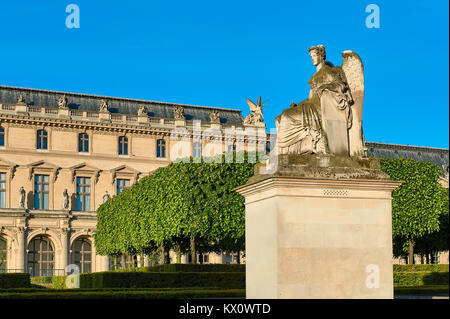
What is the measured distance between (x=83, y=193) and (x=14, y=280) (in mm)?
25988

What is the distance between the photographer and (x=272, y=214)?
11.5 meters

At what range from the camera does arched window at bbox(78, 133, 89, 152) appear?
6581 cm

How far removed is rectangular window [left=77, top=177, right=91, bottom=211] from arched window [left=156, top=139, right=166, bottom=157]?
704cm

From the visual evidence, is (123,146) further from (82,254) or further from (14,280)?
(14,280)

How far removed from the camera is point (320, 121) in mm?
12273

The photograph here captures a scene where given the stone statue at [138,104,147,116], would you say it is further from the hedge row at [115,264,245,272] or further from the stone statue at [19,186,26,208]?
the hedge row at [115,264,245,272]

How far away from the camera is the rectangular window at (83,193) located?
65375 millimetres

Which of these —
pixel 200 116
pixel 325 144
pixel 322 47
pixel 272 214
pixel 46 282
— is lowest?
pixel 46 282

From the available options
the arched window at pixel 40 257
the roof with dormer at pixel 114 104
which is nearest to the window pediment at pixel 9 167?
the arched window at pixel 40 257

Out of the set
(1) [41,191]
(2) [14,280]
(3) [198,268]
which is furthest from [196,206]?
(1) [41,191]

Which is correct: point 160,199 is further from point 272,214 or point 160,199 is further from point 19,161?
point 272,214

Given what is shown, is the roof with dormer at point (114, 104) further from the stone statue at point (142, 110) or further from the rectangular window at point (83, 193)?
the rectangular window at point (83, 193)

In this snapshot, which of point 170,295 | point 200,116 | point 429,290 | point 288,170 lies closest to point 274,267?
point 288,170
